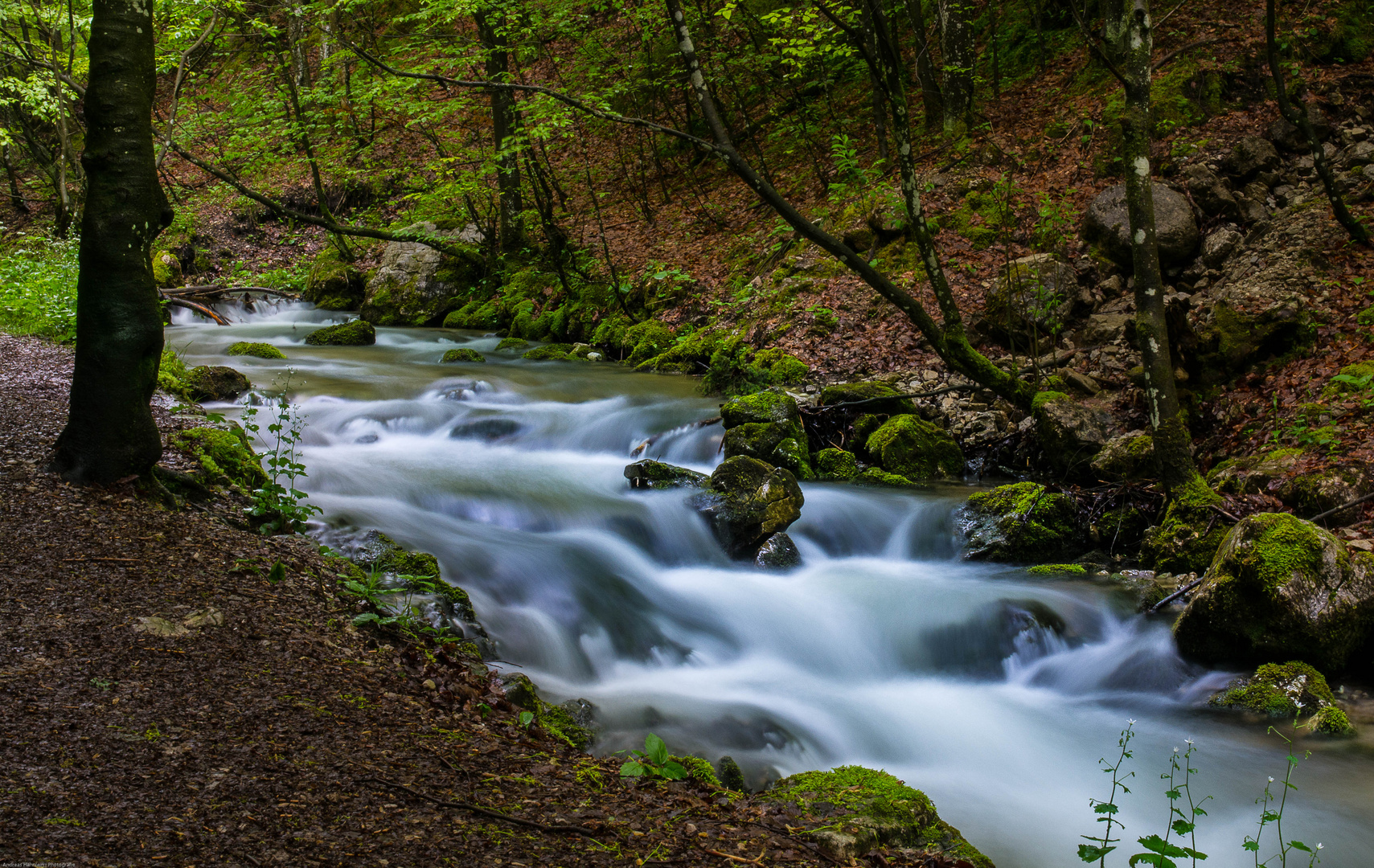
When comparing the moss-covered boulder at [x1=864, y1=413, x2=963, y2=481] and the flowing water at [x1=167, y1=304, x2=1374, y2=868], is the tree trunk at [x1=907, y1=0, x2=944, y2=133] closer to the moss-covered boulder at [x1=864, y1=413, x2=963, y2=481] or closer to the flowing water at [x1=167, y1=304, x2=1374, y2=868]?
the moss-covered boulder at [x1=864, y1=413, x2=963, y2=481]

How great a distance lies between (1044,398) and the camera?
797cm

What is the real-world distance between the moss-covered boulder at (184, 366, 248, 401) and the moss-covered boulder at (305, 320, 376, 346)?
15.9 ft

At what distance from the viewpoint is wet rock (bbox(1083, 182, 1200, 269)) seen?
356 inches

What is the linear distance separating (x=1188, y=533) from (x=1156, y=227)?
4328 mm

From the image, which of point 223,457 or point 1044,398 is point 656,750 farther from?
point 1044,398

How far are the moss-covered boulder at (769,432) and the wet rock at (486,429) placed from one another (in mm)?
2741

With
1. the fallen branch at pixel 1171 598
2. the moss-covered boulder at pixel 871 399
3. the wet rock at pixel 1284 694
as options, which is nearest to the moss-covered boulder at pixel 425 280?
the moss-covered boulder at pixel 871 399

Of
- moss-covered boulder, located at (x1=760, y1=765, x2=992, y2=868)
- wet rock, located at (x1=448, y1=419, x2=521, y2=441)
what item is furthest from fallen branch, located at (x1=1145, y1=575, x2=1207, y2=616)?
wet rock, located at (x1=448, y1=419, x2=521, y2=441)

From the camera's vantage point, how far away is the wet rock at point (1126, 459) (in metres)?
7.11

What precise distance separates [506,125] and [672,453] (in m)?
9.37

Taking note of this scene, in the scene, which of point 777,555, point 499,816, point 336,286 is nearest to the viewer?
point 499,816

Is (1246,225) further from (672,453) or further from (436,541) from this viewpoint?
(436,541)

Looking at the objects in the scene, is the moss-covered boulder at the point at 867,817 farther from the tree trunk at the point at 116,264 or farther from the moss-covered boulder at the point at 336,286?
the moss-covered boulder at the point at 336,286

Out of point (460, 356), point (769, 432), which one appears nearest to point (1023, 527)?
point (769, 432)
